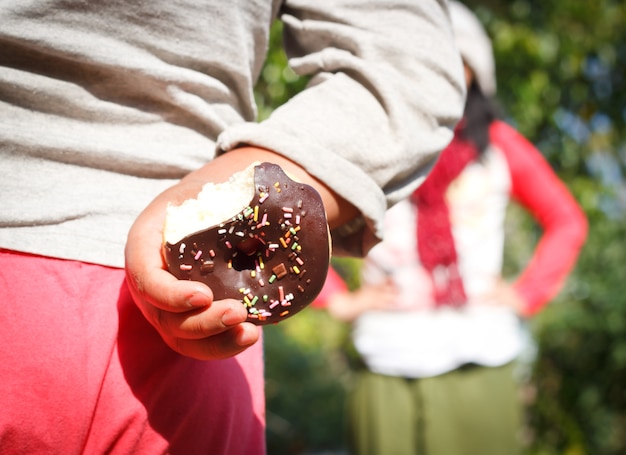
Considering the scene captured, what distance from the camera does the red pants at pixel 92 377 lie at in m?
0.77

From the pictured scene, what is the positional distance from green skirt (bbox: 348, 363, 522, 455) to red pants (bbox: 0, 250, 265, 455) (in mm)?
1990

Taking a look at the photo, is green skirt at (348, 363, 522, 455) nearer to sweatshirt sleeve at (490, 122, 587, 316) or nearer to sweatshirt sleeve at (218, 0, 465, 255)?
sweatshirt sleeve at (490, 122, 587, 316)

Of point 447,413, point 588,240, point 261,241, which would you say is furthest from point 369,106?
point 588,240

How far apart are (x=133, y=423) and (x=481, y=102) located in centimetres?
246

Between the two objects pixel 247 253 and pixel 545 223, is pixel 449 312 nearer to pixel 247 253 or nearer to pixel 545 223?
pixel 545 223

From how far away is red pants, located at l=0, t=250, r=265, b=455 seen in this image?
0.77 m

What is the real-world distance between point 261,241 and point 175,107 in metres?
0.27

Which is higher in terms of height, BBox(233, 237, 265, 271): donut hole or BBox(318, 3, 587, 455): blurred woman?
BBox(233, 237, 265, 271): donut hole

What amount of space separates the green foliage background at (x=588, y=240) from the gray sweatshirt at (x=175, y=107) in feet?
11.3

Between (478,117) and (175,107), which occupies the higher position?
(175,107)

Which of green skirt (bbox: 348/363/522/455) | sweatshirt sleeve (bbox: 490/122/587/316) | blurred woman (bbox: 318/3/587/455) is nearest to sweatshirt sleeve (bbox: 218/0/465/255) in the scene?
blurred woman (bbox: 318/3/587/455)

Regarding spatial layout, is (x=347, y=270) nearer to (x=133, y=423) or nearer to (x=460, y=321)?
(x=460, y=321)

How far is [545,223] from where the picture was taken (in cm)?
313

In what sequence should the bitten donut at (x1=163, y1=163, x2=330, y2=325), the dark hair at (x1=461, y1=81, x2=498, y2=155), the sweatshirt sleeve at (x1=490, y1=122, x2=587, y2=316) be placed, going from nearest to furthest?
the bitten donut at (x1=163, y1=163, x2=330, y2=325) → the dark hair at (x1=461, y1=81, x2=498, y2=155) → the sweatshirt sleeve at (x1=490, y1=122, x2=587, y2=316)
